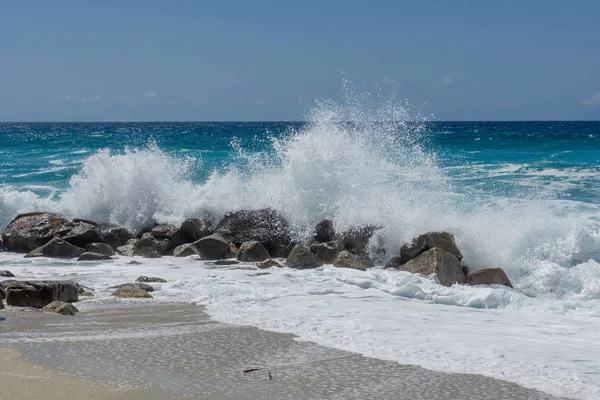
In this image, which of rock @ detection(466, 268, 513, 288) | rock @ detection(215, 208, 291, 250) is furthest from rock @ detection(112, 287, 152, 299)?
rock @ detection(466, 268, 513, 288)

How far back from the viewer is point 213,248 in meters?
11.0

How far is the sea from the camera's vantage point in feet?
19.8

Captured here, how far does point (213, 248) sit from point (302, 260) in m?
1.68

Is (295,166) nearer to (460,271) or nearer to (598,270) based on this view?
(460,271)

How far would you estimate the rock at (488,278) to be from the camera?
9062 millimetres

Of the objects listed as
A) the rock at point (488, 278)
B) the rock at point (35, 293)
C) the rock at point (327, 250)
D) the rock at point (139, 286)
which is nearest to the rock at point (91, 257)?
the rock at point (139, 286)

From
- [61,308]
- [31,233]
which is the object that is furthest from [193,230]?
[61,308]

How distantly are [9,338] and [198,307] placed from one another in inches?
75.4

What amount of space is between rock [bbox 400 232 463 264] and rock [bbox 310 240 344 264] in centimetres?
93

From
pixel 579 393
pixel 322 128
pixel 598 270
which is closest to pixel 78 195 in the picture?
pixel 322 128

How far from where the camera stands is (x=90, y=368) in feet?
17.1

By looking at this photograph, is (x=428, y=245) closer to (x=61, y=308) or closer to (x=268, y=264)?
(x=268, y=264)

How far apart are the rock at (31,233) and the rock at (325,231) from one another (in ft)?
13.9

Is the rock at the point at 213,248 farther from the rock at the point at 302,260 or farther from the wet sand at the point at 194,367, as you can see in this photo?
the wet sand at the point at 194,367
